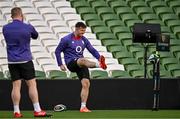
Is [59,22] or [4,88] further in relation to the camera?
[59,22]

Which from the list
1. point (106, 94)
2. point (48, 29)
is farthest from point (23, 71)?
point (48, 29)

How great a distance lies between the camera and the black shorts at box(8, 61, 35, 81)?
42.3 ft

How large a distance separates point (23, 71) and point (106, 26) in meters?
8.16

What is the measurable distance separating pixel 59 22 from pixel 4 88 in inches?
232

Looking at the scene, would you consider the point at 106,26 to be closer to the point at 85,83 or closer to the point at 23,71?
the point at 85,83

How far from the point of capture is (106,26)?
822 inches

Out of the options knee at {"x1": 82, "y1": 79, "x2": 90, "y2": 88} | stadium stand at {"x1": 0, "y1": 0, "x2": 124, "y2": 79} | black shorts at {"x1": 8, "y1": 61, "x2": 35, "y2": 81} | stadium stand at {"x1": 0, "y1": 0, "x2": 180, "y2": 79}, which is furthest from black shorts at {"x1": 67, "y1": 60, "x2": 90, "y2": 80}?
stadium stand at {"x1": 0, "y1": 0, "x2": 180, "y2": 79}

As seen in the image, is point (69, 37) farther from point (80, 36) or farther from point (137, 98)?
point (137, 98)

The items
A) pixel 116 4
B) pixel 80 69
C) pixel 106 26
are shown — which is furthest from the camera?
pixel 116 4

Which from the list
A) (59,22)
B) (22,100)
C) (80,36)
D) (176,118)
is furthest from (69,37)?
(59,22)

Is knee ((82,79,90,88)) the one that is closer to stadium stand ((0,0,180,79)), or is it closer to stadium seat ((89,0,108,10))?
stadium stand ((0,0,180,79))

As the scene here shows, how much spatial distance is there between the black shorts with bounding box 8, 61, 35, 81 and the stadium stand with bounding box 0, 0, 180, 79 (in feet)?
14.5

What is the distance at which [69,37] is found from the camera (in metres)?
15.0

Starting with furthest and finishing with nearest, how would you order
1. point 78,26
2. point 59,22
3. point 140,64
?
point 59,22
point 140,64
point 78,26
